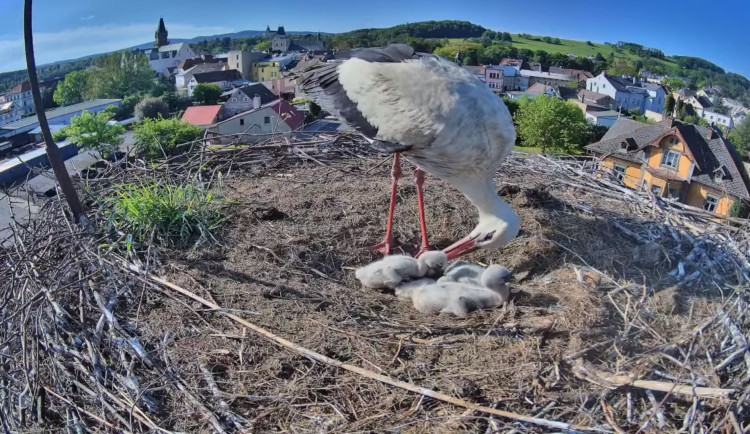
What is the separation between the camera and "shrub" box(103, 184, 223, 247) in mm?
3365

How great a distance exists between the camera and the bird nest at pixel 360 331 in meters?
2.00

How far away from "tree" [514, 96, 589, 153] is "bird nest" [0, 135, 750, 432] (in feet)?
74.0

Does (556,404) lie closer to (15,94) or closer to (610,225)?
(610,225)

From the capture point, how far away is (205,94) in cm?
3950

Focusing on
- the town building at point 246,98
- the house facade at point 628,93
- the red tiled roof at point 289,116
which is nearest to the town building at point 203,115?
the town building at point 246,98

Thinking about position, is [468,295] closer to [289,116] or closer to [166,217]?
[166,217]

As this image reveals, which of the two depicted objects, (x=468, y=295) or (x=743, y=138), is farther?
(x=743, y=138)

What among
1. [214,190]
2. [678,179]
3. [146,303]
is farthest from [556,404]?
[678,179]

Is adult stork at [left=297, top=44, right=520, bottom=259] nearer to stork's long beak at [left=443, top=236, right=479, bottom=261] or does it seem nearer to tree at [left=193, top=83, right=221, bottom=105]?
stork's long beak at [left=443, top=236, right=479, bottom=261]

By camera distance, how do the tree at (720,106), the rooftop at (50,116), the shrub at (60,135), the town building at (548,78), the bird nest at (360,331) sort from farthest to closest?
1. the town building at (548,78)
2. the tree at (720,106)
3. the rooftop at (50,116)
4. the shrub at (60,135)
5. the bird nest at (360,331)

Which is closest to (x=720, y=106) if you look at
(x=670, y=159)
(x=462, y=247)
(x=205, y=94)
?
(x=670, y=159)

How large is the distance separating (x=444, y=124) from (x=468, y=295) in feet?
3.32

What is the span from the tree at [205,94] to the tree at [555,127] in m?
25.5

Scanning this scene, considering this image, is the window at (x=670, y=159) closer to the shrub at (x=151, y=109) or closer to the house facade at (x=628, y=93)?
the shrub at (x=151, y=109)
